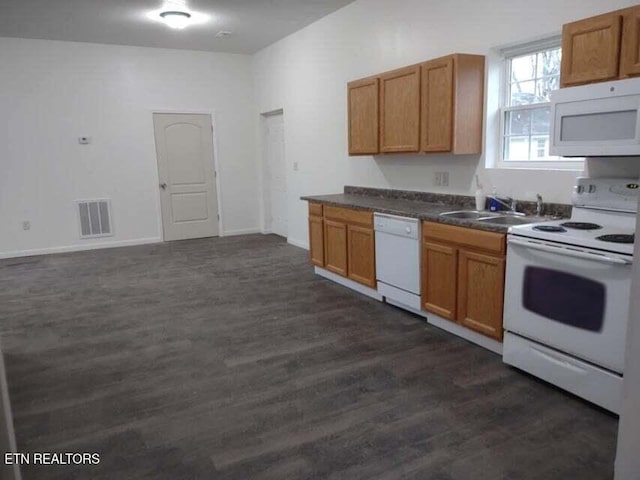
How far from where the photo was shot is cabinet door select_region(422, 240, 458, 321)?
3369 mm

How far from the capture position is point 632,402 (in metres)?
0.95

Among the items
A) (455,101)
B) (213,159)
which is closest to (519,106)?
(455,101)

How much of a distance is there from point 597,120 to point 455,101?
1.21 m

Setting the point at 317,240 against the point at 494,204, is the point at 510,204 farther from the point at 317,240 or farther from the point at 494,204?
the point at 317,240

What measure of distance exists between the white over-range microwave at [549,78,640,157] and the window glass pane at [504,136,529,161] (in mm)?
841

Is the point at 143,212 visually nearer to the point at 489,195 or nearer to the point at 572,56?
the point at 489,195

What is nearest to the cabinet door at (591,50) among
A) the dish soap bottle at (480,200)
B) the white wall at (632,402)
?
the dish soap bottle at (480,200)

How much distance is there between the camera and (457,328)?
3.46 m

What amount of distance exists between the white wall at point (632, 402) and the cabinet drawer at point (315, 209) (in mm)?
4181

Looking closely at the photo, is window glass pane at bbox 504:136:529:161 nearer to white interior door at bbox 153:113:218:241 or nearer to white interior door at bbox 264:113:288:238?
white interior door at bbox 264:113:288:238

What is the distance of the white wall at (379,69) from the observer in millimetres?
3381

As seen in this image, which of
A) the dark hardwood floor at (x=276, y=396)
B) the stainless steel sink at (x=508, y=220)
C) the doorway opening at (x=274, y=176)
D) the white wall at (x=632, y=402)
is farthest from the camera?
the doorway opening at (x=274, y=176)

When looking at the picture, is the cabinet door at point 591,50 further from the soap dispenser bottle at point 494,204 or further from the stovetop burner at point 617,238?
the soap dispenser bottle at point 494,204

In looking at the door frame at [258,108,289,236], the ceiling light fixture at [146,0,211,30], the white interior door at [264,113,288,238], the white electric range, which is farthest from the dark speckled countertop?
the door frame at [258,108,289,236]
